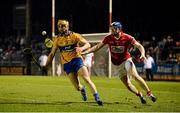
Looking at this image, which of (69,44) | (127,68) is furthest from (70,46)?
(127,68)

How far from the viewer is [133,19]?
136ft

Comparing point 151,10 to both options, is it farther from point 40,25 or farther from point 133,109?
point 133,109

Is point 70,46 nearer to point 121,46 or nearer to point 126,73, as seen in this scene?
point 121,46

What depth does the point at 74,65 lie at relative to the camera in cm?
1509

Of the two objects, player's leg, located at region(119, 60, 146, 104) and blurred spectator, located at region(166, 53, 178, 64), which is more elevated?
player's leg, located at region(119, 60, 146, 104)

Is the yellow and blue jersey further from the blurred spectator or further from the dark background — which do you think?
the dark background

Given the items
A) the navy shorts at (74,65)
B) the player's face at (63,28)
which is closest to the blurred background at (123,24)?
the navy shorts at (74,65)

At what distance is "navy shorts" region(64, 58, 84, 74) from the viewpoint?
1498cm

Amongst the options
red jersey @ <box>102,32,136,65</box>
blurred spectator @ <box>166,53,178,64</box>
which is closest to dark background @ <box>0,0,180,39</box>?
blurred spectator @ <box>166,53,178,64</box>

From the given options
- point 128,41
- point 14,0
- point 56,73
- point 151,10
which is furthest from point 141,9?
point 128,41

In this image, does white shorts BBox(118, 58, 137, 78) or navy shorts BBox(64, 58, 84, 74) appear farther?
navy shorts BBox(64, 58, 84, 74)

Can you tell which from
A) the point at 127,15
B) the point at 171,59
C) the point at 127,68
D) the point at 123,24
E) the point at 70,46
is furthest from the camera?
the point at 127,15

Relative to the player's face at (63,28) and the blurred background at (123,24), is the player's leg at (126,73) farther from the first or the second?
the blurred background at (123,24)

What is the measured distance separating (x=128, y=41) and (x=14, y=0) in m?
38.1
